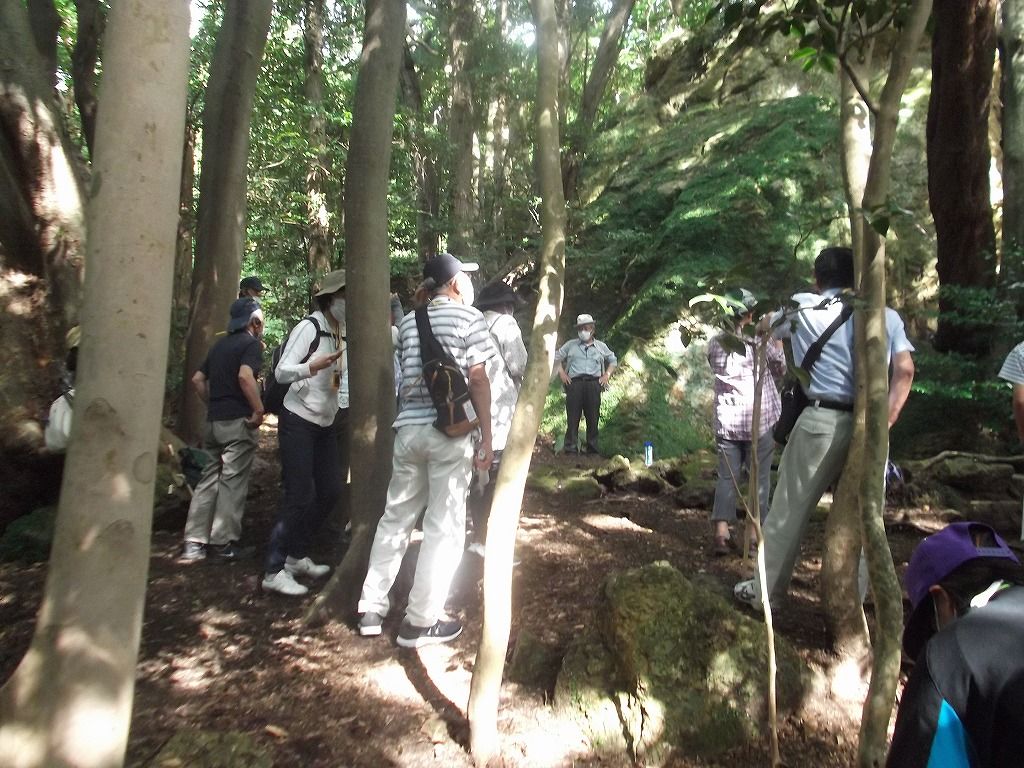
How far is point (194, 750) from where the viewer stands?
2744mm

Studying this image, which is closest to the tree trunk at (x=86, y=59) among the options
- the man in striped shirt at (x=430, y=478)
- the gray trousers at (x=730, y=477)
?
the man in striped shirt at (x=430, y=478)

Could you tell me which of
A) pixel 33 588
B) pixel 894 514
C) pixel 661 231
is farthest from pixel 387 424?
pixel 661 231

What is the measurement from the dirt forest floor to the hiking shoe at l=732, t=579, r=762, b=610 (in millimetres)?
177

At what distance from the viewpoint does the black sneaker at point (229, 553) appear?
5.25m

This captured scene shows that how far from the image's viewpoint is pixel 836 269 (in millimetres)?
3688

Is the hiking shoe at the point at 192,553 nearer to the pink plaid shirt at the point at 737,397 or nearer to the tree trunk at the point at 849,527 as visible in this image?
the pink plaid shirt at the point at 737,397

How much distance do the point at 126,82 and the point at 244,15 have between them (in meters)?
6.02

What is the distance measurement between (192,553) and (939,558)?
5.04 meters

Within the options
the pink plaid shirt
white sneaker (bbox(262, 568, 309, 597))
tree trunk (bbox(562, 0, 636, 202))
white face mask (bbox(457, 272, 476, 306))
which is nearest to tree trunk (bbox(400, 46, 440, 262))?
tree trunk (bbox(562, 0, 636, 202))

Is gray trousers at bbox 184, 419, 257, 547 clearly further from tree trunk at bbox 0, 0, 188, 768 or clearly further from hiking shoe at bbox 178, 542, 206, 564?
tree trunk at bbox 0, 0, 188, 768

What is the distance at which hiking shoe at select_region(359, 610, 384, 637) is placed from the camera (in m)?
4.02

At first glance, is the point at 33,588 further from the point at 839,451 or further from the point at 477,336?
the point at 839,451

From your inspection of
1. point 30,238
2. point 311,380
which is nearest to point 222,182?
point 30,238

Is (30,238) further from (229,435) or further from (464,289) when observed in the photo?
(464,289)
